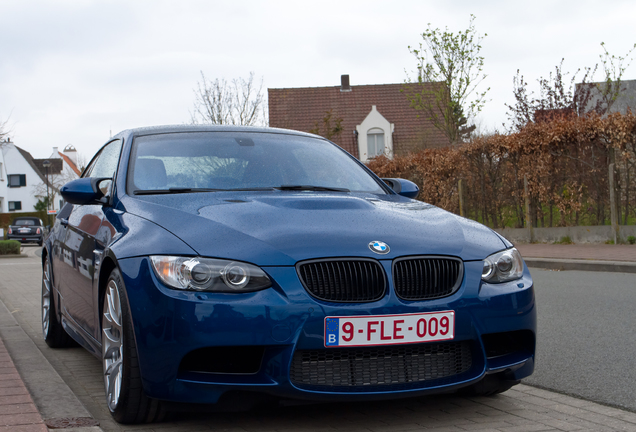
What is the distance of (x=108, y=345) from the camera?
390 cm

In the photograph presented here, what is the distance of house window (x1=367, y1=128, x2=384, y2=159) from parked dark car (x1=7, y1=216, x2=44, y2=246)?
1970 cm

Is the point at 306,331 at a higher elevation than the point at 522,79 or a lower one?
lower

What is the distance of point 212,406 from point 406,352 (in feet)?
2.92

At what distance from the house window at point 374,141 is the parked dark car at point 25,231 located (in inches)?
776

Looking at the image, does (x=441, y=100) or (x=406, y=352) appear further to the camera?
(x=441, y=100)

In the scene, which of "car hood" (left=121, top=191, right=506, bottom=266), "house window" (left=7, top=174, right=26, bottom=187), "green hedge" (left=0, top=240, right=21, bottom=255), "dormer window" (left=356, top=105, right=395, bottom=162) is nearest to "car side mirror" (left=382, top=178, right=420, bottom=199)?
"car hood" (left=121, top=191, right=506, bottom=266)

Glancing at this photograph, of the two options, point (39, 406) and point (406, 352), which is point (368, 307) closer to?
point (406, 352)

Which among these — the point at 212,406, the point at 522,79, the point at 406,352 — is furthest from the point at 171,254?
the point at 522,79

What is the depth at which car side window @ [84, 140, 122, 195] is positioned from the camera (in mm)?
4910

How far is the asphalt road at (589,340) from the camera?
455cm

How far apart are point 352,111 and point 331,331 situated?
4190cm

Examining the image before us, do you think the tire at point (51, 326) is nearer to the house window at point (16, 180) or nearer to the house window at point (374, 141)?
the house window at point (374, 141)

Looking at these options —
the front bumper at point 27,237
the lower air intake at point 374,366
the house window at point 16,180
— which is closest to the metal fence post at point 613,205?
the lower air intake at point 374,366

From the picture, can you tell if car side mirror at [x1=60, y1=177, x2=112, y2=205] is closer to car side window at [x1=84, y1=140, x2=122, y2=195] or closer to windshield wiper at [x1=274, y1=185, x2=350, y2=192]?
car side window at [x1=84, y1=140, x2=122, y2=195]
